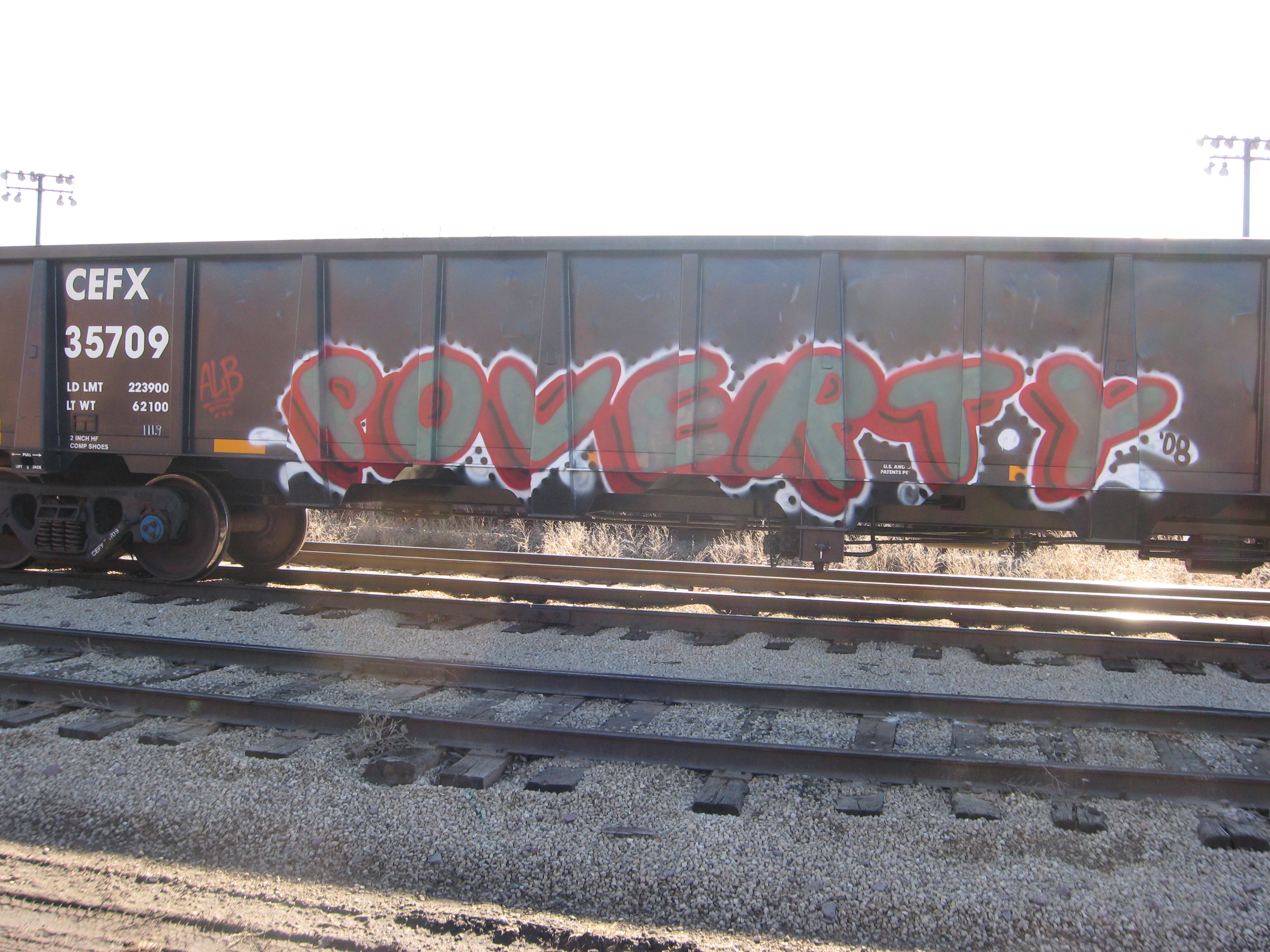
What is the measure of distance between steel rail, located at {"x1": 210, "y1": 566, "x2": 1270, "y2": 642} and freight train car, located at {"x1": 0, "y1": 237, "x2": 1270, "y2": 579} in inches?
24.7

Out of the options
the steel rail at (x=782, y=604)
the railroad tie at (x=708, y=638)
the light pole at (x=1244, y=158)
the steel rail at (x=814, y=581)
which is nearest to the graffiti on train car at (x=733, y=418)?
the railroad tie at (x=708, y=638)

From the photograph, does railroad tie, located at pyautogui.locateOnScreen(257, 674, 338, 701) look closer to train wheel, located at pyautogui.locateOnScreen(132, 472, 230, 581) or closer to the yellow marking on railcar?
the yellow marking on railcar

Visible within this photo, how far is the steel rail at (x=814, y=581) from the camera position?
303 inches

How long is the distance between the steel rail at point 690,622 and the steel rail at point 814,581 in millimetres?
1074

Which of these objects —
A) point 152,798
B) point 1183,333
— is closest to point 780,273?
point 1183,333

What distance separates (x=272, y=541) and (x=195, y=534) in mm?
874

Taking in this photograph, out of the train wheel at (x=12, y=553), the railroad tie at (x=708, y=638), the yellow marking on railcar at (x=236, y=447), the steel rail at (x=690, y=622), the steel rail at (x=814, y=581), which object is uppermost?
the yellow marking on railcar at (x=236, y=447)

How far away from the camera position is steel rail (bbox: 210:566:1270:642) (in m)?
6.65

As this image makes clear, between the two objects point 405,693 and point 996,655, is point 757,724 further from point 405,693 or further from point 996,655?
point 996,655

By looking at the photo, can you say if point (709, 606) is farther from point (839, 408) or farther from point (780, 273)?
point (780, 273)

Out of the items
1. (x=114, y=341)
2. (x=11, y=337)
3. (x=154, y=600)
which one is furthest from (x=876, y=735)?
(x=11, y=337)

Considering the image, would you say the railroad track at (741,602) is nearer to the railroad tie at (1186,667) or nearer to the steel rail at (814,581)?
the steel rail at (814,581)

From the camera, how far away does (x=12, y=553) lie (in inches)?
323

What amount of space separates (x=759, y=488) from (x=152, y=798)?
430 centimetres
